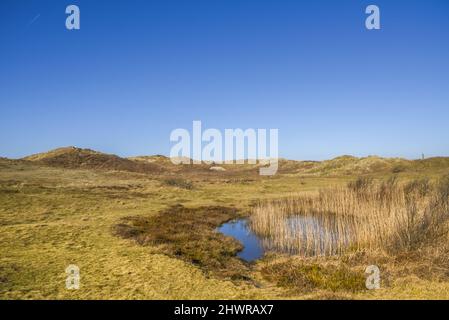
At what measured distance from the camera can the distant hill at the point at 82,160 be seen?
216 ft

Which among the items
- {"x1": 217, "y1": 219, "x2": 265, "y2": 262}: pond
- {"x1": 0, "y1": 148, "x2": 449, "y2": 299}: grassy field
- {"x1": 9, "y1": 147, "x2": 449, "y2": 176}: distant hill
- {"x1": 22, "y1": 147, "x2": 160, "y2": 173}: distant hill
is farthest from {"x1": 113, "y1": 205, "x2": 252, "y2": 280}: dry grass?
{"x1": 22, "y1": 147, "x2": 160, "y2": 173}: distant hill

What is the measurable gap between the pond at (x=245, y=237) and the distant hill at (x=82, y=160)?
4617cm

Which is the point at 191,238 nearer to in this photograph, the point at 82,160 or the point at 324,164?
the point at 82,160

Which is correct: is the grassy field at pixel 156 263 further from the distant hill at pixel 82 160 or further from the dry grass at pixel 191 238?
the distant hill at pixel 82 160

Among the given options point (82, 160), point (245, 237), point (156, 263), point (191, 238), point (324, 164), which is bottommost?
point (245, 237)

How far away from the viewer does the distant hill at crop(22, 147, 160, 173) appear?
65688 mm

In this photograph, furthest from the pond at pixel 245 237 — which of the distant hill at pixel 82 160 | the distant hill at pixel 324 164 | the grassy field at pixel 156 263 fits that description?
the distant hill at pixel 82 160

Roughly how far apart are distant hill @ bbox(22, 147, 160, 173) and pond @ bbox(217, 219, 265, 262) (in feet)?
151

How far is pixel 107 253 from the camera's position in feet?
52.0

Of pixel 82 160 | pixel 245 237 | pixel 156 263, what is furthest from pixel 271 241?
pixel 82 160

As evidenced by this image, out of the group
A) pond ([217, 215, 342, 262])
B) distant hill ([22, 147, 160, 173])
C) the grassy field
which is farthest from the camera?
distant hill ([22, 147, 160, 173])

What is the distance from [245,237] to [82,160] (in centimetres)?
5545

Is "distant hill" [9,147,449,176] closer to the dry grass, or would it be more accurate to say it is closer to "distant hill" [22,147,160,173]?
"distant hill" [22,147,160,173]

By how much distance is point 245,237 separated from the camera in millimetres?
23578
